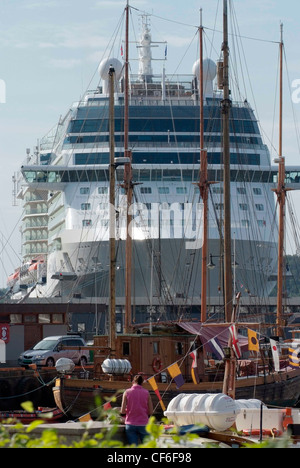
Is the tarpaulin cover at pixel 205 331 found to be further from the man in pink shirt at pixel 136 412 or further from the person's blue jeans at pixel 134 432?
the person's blue jeans at pixel 134 432

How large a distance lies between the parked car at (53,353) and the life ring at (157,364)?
7310mm

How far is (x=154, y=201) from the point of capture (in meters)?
Result: 64.7

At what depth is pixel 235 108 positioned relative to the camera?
242 ft

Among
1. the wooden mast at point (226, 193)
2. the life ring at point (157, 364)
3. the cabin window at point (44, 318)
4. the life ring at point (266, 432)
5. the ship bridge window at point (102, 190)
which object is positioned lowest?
the life ring at point (266, 432)

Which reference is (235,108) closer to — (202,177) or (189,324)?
(202,177)

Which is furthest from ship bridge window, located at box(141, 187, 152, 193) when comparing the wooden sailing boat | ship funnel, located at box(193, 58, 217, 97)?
the wooden sailing boat

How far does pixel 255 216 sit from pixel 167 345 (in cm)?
3102

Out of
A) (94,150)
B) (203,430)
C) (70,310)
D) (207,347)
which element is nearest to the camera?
(203,430)

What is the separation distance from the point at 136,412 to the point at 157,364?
1599cm

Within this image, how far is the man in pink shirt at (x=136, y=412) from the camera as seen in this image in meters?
15.0

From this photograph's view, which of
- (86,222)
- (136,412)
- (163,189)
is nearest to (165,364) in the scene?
(136,412)

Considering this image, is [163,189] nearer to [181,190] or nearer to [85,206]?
[181,190]

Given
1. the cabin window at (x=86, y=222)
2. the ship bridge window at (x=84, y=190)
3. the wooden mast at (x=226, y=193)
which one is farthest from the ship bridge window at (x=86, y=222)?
the wooden mast at (x=226, y=193)
